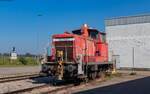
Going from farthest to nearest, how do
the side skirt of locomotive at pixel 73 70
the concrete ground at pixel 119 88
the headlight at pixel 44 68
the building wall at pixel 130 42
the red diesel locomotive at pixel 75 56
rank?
the building wall at pixel 130 42 → the headlight at pixel 44 68 → the red diesel locomotive at pixel 75 56 → the side skirt of locomotive at pixel 73 70 → the concrete ground at pixel 119 88

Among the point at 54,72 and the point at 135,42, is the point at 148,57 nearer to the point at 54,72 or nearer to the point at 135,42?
the point at 135,42

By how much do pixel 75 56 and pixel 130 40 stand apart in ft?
54.8

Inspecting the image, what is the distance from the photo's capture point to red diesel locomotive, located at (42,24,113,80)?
36.1 feet

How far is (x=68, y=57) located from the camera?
1197cm

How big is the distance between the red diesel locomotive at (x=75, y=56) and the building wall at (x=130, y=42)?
37.7 feet

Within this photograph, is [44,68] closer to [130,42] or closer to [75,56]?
[75,56]

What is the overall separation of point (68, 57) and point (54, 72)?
125 cm

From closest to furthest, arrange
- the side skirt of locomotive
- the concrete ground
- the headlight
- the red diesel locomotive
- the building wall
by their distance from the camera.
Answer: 1. the concrete ground
2. the side skirt of locomotive
3. the red diesel locomotive
4. the headlight
5. the building wall

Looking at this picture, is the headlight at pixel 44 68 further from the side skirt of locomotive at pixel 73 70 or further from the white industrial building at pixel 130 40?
the white industrial building at pixel 130 40

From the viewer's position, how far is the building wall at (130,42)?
25.4 m

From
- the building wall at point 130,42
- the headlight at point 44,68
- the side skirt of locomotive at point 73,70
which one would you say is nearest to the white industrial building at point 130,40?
the building wall at point 130,42

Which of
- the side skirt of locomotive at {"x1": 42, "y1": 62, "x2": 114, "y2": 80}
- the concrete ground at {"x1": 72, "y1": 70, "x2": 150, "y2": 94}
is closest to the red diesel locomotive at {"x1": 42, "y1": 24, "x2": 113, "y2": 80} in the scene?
the side skirt of locomotive at {"x1": 42, "y1": 62, "x2": 114, "y2": 80}

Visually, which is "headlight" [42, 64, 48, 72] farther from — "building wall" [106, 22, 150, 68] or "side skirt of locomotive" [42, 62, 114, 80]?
"building wall" [106, 22, 150, 68]

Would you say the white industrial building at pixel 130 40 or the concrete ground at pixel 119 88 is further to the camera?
the white industrial building at pixel 130 40
